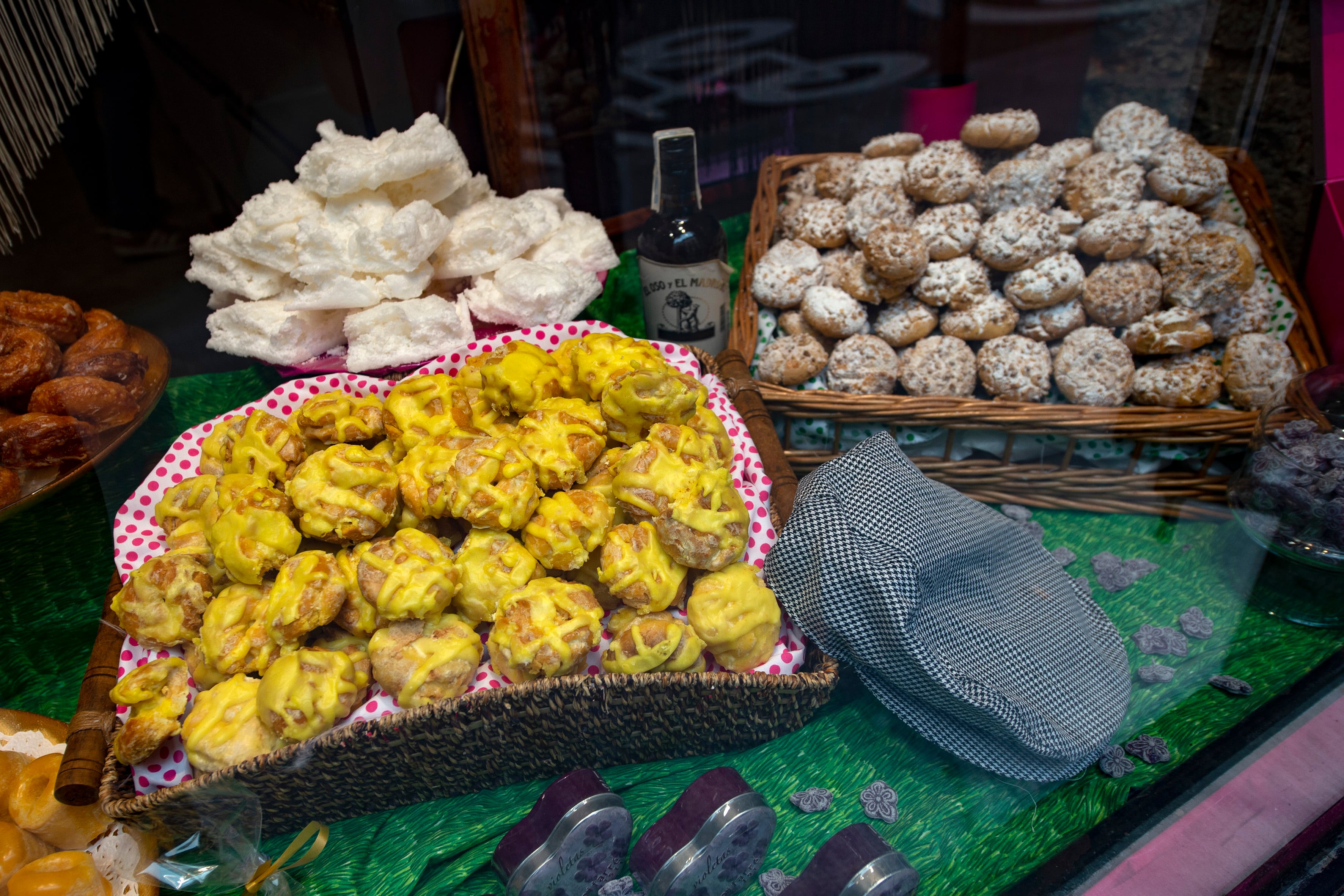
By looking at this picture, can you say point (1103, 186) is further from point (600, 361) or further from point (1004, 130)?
point (600, 361)

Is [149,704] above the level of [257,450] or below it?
below

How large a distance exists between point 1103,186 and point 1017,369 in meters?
0.49

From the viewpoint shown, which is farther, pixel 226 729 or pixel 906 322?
pixel 906 322

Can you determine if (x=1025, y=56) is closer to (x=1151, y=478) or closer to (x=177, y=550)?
(x=1151, y=478)

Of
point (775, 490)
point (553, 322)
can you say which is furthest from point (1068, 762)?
point (553, 322)

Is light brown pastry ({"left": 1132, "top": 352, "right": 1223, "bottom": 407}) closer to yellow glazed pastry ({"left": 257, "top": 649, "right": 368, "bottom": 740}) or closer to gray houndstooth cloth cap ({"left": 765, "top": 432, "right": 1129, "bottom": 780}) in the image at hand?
gray houndstooth cloth cap ({"left": 765, "top": 432, "right": 1129, "bottom": 780})

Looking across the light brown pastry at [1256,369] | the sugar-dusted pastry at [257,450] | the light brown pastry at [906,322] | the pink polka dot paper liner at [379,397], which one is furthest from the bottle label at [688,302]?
the light brown pastry at [1256,369]

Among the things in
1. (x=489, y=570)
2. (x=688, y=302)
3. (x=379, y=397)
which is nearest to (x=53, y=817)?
(x=489, y=570)

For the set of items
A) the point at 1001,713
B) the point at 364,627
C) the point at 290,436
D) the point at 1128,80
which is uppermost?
the point at 1128,80

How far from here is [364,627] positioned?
1.03 m

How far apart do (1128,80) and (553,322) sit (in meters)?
1.62

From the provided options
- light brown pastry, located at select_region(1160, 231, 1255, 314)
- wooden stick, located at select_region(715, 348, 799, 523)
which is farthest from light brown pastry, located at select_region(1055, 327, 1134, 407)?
wooden stick, located at select_region(715, 348, 799, 523)

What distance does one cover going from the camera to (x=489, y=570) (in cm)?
105

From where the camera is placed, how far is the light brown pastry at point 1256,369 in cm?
154
